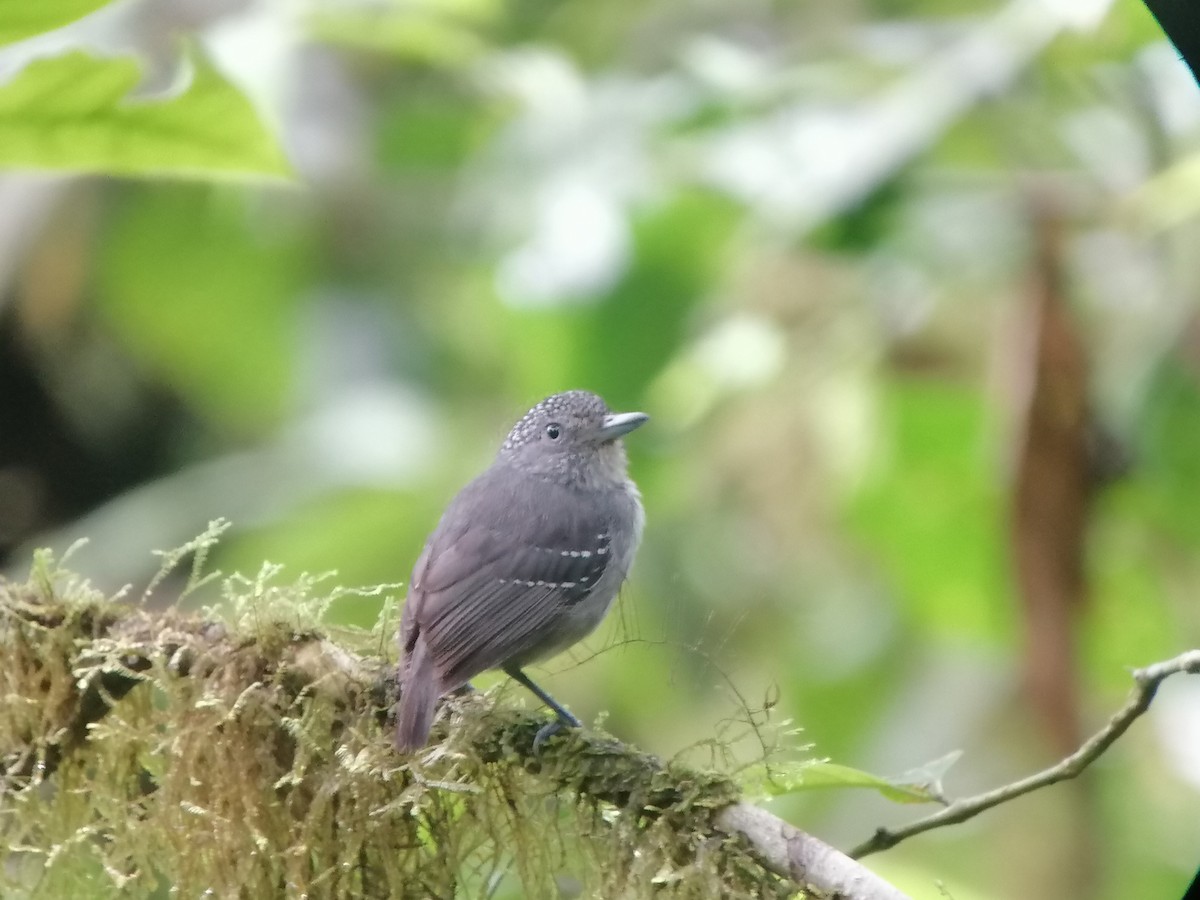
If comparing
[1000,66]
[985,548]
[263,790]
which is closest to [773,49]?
[1000,66]

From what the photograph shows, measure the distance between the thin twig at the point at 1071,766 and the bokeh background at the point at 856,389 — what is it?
924 millimetres

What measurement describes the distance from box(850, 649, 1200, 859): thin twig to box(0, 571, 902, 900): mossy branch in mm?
172

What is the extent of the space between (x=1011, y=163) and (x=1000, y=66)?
2.20 feet

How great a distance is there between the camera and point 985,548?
12.6 ft

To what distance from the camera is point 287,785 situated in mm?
2180

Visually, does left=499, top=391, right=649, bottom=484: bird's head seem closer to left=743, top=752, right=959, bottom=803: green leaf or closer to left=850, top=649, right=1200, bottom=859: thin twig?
left=743, top=752, right=959, bottom=803: green leaf

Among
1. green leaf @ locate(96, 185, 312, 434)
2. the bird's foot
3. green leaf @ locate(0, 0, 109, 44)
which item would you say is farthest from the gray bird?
green leaf @ locate(96, 185, 312, 434)

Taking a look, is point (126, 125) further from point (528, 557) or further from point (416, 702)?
point (528, 557)

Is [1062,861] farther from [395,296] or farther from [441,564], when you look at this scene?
[395,296]

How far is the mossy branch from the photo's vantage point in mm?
1959

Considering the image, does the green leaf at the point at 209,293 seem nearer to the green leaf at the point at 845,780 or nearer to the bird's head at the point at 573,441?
the bird's head at the point at 573,441

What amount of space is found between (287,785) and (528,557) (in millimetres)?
663

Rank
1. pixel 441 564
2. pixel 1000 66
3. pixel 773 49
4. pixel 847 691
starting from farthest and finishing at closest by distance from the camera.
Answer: pixel 773 49 < pixel 847 691 < pixel 1000 66 < pixel 441 564

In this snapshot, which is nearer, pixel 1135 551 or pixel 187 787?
pixel 187 787
